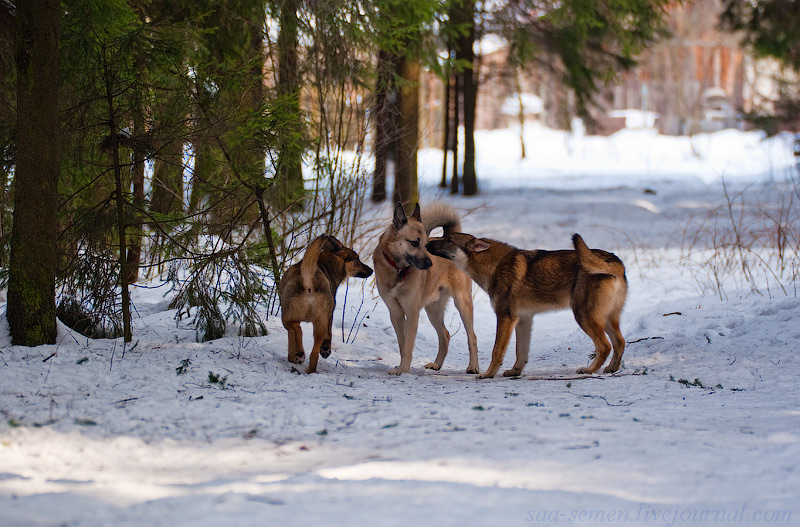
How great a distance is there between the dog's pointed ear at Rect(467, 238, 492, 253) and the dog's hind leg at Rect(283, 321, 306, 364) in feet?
6.42

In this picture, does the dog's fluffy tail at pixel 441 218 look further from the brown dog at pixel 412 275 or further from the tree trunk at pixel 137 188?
the tree trunk at pixel 137 188

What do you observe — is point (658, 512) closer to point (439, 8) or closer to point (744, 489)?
point (744, 489)

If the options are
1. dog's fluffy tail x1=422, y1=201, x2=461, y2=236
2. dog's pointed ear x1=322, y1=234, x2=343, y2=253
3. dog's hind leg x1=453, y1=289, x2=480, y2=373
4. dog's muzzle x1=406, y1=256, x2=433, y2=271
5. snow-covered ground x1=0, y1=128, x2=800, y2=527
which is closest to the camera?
snow-covered ground x1=0, y1=128, x2=800, y2=527

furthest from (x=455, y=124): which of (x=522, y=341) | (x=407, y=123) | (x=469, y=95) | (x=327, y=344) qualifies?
(x=327, y=344)

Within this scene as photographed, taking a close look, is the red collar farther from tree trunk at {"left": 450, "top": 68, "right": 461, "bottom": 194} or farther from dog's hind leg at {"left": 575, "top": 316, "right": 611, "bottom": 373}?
tree trunk at {"left": 450, "top": 68, "right": 461, "bottom": 194}

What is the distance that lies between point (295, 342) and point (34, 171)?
2.71m

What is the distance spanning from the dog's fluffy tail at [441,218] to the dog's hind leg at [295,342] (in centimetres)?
190

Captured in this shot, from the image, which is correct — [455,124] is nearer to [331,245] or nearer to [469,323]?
[469,323]

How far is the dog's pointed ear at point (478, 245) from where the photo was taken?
7719 mm

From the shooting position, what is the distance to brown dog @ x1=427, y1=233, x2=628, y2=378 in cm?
715

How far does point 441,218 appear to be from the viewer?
8.10 m

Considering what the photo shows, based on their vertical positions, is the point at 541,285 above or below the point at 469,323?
above

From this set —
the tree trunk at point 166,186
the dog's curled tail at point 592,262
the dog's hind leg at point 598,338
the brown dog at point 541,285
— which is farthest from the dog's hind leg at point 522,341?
the tree trunk at point 166,186

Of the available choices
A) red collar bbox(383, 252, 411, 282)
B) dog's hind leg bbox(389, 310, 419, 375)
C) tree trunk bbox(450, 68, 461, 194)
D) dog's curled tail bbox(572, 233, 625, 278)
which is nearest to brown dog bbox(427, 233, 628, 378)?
dog's curled tail bbox(572, 233, 625, 278)
